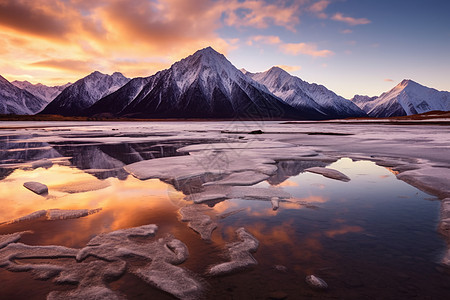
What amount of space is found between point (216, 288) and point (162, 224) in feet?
9.74

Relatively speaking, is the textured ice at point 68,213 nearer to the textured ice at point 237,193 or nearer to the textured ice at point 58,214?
the textured ice at point 58,214

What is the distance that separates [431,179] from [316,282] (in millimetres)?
9175

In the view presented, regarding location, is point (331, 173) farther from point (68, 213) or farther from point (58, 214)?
point (58, 214)

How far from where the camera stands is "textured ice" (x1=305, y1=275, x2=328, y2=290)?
420 cm

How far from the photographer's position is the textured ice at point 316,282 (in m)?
4.20

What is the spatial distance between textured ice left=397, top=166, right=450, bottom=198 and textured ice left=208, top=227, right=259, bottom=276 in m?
7.01

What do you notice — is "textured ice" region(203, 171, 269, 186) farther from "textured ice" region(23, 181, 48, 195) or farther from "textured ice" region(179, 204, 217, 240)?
"textured ice" region(23, 181, 48, 195)

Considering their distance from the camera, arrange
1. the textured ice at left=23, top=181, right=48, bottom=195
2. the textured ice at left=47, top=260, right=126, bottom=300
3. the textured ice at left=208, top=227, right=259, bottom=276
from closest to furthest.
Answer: the textured ice at left=47, top=260, right=126, bottom=300, the textured ice at left=208, top=227, right=259, bottom=276, the textured ice at left=23, top=181, right=48, bottom=195

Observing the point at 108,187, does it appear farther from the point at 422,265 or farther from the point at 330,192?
the point at 422,265

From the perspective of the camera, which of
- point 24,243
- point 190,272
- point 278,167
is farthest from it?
point 278,167

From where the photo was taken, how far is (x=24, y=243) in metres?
5.70

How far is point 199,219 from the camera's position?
7.07 meters

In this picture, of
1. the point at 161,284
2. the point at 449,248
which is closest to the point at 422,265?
the point at 449,248

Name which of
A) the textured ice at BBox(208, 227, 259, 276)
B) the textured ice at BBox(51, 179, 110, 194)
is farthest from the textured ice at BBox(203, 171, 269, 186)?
the textured ice at BBox(208, 227, 259, 276)
